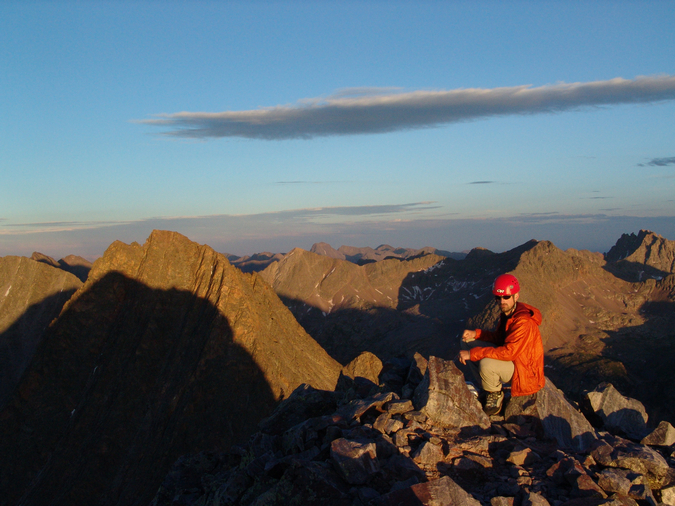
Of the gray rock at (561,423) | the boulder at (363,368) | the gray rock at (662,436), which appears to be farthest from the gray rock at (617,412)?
the boulder at (363,368)

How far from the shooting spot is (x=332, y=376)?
70438 mm

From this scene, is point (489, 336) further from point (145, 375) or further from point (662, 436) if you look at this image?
point (145, 375)

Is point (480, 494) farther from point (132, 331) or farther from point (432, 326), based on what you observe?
point (432, 326)

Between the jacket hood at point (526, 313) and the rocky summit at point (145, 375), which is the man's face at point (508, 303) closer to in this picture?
the jacket hood at point (526, 313)

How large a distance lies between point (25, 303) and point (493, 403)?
154 m

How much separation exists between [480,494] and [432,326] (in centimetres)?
→ 19115

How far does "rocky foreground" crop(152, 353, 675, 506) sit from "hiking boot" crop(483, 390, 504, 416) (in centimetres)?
26

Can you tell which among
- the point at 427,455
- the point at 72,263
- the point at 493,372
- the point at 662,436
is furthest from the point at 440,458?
the point at 72,263

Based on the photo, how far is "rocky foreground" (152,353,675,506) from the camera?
8.64 meters

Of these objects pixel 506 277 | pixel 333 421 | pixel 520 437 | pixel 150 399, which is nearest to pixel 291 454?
pixel 333 421

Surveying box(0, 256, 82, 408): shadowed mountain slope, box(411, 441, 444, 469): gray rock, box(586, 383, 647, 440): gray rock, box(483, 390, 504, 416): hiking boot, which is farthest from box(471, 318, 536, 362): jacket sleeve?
box(0, 256, 82, 408): shadowed mountain slope

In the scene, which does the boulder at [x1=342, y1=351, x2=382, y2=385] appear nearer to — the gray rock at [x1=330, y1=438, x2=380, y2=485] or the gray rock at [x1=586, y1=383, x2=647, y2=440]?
the gray rock at [x1=586, y1=383, x2=647, y2=440]

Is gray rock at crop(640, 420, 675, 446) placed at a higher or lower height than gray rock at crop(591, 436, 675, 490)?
lower

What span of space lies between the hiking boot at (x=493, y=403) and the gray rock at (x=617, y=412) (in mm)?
4596
